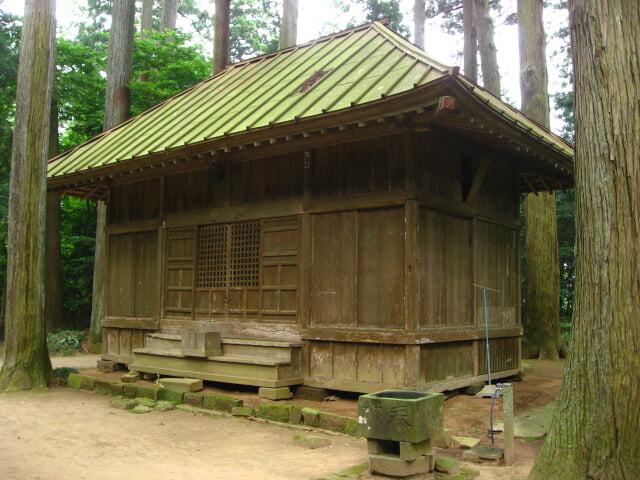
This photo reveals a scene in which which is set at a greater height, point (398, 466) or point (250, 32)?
point (250, 32)

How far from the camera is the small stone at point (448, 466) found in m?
5.70

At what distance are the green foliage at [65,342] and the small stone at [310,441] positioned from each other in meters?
12.6

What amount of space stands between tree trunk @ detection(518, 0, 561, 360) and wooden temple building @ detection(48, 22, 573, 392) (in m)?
2.57

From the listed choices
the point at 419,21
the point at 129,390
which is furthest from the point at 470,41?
the point at 129,390

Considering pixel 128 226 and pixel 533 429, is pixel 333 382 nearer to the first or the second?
pixel 533 429

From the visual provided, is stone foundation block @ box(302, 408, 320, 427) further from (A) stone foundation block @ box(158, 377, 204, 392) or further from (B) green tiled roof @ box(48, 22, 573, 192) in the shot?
(B) green tiled roof @ box(48, 22, 573, 192)

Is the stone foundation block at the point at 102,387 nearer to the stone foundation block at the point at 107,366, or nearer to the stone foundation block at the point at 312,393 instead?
the stone foundation block at the point at 107,366

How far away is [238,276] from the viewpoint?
33.9 feet

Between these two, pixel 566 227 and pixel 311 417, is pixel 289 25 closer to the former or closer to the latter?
pixel 566 227

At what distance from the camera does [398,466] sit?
5.49m

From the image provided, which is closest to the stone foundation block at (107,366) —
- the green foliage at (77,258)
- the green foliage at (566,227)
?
the green foliage at (77,258)

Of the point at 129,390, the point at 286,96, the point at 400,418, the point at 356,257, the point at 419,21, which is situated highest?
the point at 419,21

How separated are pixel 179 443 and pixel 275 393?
203 cm

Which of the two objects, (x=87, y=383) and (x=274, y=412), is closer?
(x=274, y=412)
